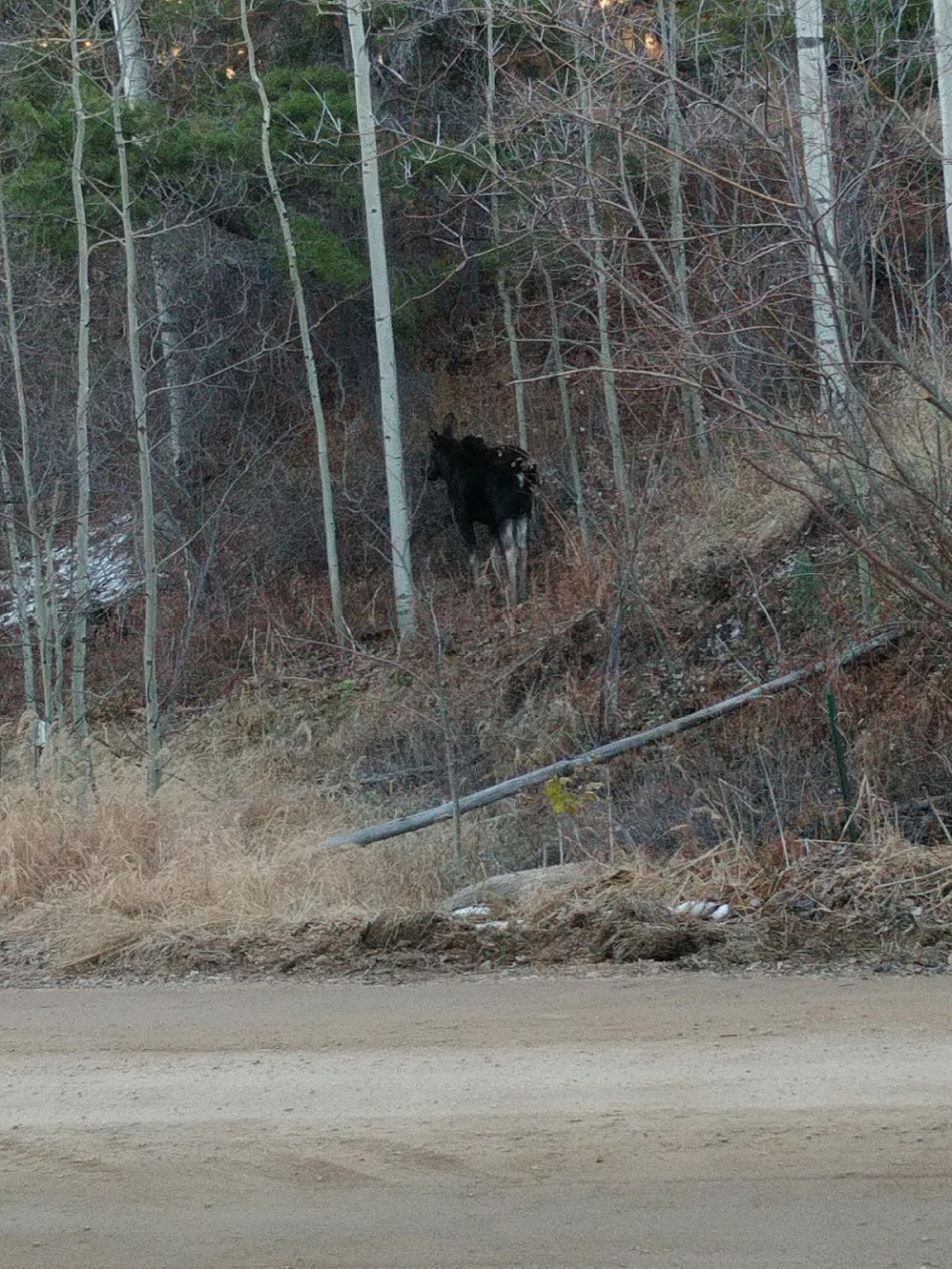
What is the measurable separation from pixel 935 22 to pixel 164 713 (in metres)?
11.3

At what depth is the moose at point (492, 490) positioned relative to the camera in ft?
60.0

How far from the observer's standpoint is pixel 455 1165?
14.4 ft

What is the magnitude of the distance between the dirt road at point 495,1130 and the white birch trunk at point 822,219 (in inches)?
159

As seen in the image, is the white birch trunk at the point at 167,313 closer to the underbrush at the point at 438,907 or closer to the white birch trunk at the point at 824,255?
the white birch trunk at the point at 824,255

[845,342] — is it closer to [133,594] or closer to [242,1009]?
[242,1009]

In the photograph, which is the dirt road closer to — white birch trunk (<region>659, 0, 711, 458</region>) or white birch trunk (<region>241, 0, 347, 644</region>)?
white birch trunk (<region>659, 0, 711, 458</region>)

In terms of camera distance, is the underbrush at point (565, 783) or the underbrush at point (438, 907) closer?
the underbrush at point (438, 907)

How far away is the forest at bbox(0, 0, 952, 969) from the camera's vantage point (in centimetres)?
827

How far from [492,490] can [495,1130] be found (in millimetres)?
14437

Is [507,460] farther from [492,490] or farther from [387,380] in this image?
[387,380]

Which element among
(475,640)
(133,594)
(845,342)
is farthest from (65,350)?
Answer: (845,342)

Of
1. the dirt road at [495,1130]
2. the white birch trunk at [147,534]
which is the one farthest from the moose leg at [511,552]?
the dirt road at [495,1130]

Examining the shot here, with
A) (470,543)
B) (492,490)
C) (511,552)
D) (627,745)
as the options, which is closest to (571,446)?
(492,490)

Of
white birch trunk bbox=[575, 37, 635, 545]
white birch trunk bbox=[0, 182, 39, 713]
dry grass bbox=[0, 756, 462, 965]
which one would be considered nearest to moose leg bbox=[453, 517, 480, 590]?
white birch trunk bbox=[575, 37, 635, 545]
